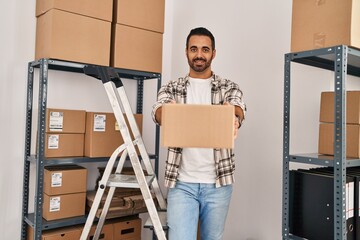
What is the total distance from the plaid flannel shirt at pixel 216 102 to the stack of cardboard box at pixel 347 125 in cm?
40

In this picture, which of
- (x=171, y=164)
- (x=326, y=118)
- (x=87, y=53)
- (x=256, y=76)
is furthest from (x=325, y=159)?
(x=87, y=53)

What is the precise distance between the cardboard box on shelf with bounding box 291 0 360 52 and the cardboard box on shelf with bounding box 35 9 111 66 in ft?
3.87

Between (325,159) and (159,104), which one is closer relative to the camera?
(325,159)

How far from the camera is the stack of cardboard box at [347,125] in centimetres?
154

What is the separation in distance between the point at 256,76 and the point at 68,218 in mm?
1549

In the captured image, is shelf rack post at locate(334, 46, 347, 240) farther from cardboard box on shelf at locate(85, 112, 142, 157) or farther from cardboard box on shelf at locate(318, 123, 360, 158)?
cardboard box on shelf at locate(85, 112, 142, 157)

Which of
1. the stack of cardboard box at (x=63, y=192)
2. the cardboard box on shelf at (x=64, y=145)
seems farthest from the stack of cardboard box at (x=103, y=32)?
the stack of cardboard box at (x=63, y=192)

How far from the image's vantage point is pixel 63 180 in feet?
6.67

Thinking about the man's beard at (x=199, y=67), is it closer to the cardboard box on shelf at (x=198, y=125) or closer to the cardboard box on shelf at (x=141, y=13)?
the cardboard box on shelf at (x=198, y=125)

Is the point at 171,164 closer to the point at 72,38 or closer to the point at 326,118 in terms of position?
the point at 326,118

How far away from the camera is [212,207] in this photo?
1.67m

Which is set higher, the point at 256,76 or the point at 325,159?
the point at 256,76

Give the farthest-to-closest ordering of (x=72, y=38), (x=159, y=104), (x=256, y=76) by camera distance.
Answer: (x=256, y=76), (x=72, y=38), (x=159, y=104)

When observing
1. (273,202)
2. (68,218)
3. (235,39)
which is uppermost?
(235,39)
